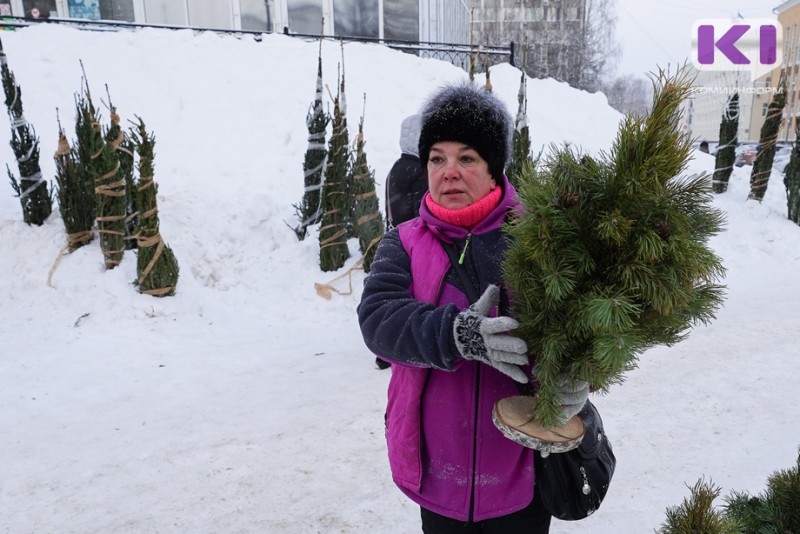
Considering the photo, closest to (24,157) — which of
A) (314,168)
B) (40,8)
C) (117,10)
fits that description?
(314,168)

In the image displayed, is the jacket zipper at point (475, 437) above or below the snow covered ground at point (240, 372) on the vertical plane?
above

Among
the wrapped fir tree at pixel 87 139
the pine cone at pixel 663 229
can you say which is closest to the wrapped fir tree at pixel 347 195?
the wrapped fir tree at pixel 87 139

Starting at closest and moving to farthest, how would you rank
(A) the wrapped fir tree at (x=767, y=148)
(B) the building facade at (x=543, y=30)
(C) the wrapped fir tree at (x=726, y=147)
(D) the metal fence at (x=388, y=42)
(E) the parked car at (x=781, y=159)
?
(A) the wrapped fir tree at (x=767, y=148) → (C) the wrapped fir tree at (x=726, y=147) → (D) the metal fence at (x=388, y=42) → (E) the parked car at (x=781, y=159) → (B) the building facade at (x=543, y=30)

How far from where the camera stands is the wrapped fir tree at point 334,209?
21.5ft

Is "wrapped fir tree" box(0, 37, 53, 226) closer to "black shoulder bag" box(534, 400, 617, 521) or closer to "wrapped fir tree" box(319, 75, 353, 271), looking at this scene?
"wrapped fir tree" box(319, 75, 353, 271)

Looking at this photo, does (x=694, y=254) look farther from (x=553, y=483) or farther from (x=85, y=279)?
(x=85, y=279)

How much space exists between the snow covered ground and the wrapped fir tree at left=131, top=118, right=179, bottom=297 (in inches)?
7.5

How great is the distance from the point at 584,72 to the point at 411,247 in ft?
102

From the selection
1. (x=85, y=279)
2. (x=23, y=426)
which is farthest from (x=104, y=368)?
(x=85, y=279)

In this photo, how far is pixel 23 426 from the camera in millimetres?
3633

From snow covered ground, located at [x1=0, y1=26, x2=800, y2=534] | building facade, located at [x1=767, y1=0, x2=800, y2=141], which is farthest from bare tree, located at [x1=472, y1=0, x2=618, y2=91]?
snow covered ground, located at [x1=0, y1=26, x2=800, y2=534]

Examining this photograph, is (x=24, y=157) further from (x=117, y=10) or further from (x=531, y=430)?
(x=117, y=10)

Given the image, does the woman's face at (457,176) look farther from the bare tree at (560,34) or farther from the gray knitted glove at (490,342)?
the bare tree at (560,34)

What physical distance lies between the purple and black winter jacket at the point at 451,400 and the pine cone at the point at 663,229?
1.43 ft
